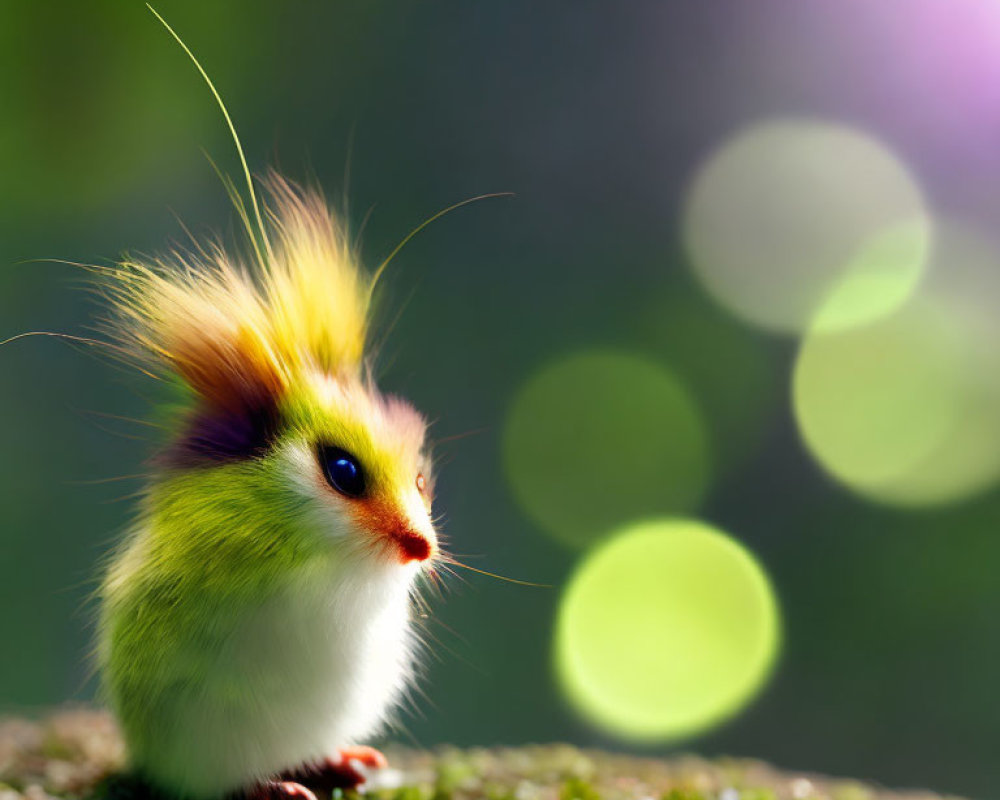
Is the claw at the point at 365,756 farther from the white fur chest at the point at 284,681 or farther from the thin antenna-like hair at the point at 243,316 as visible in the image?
the thin antenna-like hair at the point at 243,316

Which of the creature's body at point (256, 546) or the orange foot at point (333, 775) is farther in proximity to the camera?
the orange foot at point (333, 775)

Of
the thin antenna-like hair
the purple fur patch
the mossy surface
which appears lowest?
the mossy surface

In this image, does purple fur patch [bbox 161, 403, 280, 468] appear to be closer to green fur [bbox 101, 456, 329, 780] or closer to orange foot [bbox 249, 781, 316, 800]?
green fur [bbox 101, 456, 329, 780]

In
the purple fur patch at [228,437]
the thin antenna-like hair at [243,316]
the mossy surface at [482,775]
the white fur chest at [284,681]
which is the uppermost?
the thin antenna-like hair at [243,316]

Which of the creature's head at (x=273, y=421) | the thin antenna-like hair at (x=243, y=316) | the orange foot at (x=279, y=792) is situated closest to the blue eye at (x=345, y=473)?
the creature's head at (x=273, y=421)

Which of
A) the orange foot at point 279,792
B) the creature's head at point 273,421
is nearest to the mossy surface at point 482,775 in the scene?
the orange foot at point 279,792

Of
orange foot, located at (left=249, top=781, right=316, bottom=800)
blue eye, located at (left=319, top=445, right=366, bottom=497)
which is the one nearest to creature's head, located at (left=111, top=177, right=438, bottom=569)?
blue eye, located at (left=319, top=445, right=366, bottom=497)

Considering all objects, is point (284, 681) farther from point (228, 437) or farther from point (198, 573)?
point (228, 437)

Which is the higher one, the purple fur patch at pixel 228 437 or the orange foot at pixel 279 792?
the purple fur patch at pixel 228 437

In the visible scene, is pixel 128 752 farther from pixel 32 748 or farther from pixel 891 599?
pixel 891 599
